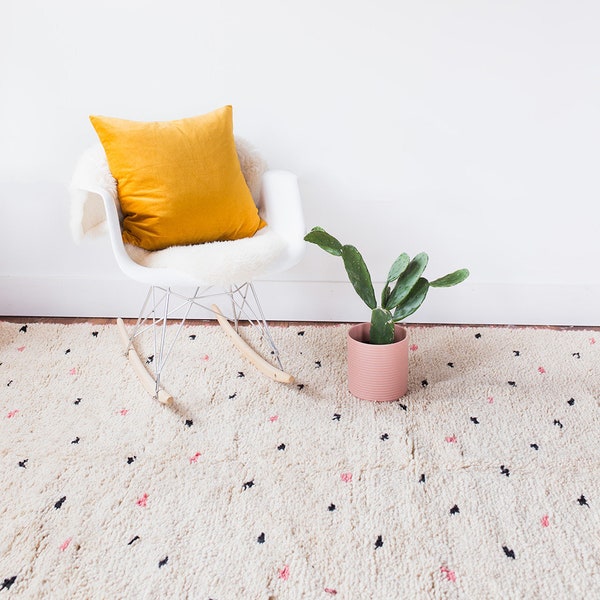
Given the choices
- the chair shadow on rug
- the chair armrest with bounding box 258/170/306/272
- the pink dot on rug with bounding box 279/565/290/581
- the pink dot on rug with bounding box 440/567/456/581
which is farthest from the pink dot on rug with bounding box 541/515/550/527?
the chair armrest with bounding box 258/170/306/272

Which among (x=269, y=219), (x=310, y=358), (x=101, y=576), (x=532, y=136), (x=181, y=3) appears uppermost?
(x=181, y=3)

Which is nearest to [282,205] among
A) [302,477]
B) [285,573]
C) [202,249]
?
[202,249]

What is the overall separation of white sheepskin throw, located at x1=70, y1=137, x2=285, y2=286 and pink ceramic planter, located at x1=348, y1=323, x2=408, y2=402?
38 cm

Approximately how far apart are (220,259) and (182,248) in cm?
20

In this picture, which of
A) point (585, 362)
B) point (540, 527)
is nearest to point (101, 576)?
point (540, 527)

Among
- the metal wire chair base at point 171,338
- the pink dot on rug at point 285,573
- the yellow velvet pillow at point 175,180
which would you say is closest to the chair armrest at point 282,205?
the yellow velvet pillow at point 175,180

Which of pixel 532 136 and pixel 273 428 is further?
pixel 532 136

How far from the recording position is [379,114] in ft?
7.13

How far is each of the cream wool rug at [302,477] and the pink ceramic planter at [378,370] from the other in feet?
0.13

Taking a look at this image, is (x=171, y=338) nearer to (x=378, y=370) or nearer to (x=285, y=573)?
(x=378, y=370)

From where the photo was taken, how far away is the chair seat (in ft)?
5.47

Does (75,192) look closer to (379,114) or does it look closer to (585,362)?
(379,114)

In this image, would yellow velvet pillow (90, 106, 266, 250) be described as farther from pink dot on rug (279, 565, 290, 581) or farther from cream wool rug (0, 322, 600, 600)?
pink dot on rug (279, 565, 290, 581)

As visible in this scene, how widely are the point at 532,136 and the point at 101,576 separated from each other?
1937mm
